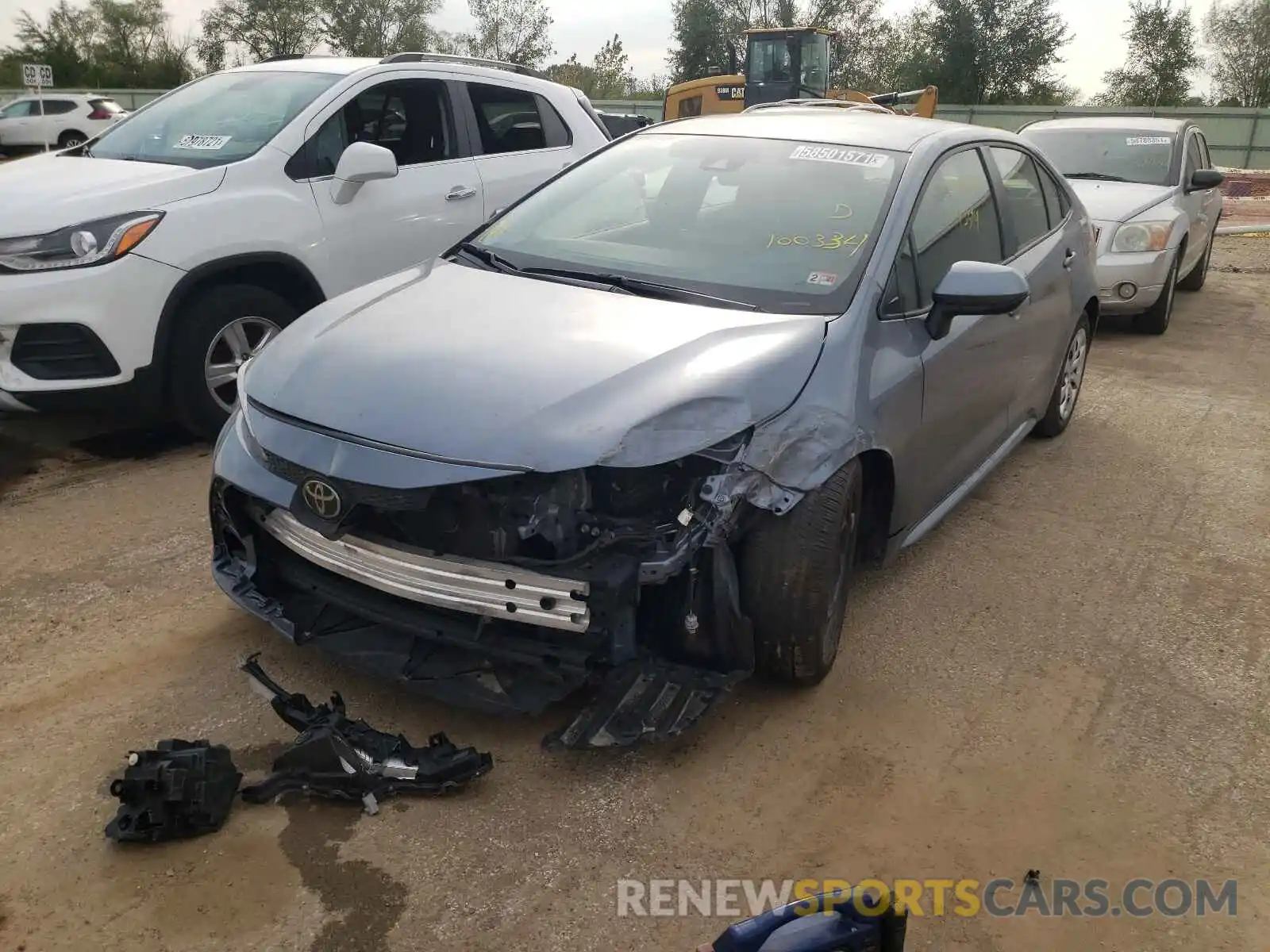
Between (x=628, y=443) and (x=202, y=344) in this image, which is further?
(x=202, y=344)

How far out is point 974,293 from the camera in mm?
3270

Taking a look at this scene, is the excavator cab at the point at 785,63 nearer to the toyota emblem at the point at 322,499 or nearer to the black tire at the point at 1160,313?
the black tire at the point at 1160,313

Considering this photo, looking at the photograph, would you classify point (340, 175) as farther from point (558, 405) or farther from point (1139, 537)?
point (1139, 537)

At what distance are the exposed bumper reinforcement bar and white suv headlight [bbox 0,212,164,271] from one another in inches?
97.2

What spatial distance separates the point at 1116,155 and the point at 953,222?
20.2ft

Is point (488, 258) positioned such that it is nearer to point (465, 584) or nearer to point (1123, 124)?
point (465, 584)

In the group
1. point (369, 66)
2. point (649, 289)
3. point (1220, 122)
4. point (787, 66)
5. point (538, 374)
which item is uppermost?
point (787, 66)

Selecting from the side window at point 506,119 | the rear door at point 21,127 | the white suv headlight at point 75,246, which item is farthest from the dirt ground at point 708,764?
the rear door at point 21,127

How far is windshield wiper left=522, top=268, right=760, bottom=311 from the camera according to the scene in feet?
10.5

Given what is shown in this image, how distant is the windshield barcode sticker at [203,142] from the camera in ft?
16.8

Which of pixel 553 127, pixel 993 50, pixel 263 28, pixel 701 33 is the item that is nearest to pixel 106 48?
pixel 263 28

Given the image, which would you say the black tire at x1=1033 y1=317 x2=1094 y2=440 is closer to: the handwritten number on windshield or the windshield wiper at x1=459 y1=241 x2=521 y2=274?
the handwritten number on windshield

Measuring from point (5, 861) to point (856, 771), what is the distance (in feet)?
6.95

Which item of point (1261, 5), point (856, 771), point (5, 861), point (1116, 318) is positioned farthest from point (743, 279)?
point (1261, 5)
